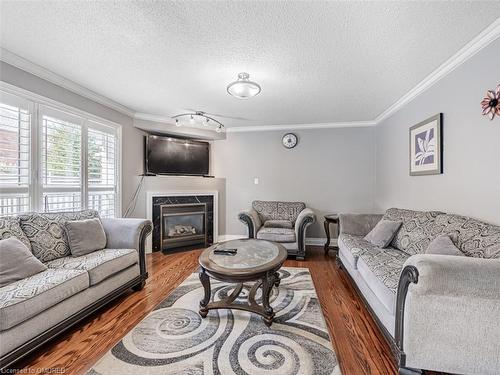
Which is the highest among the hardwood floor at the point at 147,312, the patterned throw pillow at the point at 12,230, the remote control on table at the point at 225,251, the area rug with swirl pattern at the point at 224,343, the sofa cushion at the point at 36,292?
the patterned throw pillow at the point at 12,230

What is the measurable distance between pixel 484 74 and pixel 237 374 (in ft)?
9.81

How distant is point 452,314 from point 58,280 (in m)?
2.65

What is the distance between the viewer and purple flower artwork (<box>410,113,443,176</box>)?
8.02 ft

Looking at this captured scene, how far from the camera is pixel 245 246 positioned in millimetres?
2467

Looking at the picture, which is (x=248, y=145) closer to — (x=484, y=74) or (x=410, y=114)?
(x=410, y=114)

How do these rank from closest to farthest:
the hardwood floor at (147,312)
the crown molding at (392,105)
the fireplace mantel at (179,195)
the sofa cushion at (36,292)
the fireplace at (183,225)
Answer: the sofa cushion at (36,292) < the hardwood floor at (147,312) < the crown molding at (392,105) < the fireplace mantel at (179,195) < the fireplace at (183,225)

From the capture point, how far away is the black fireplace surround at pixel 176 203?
157 inches

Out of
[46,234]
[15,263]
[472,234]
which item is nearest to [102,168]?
[46,234]

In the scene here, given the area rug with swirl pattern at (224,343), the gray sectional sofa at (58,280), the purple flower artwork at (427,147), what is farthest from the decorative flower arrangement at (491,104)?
the gray sectional sofa at (58,280)

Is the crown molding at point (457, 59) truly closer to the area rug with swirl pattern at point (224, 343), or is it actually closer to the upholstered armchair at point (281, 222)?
the upholstered armchair at point (281, 222)

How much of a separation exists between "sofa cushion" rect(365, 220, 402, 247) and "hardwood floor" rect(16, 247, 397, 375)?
0.62 metres

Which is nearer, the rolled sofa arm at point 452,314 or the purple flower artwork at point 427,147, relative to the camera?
the rolled sofa arm at point 452,314

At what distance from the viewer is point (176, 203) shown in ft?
13.8

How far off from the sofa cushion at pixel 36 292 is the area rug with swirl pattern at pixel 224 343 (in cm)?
56
